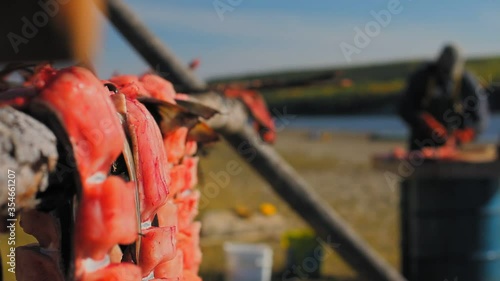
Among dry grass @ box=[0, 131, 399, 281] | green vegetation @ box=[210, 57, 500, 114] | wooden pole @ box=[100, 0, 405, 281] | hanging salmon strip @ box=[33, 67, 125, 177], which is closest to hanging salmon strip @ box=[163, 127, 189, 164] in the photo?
hanging salmon strip @ box=[33, 67, 125, 177]

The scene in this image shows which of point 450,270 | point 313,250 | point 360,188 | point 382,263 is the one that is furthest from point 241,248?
point 360,188

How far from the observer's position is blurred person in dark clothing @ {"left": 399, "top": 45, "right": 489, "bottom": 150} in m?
6.78

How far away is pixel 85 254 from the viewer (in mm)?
938

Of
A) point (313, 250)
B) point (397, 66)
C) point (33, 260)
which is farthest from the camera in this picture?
point (397, 66)

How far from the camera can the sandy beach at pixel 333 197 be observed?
880 cm

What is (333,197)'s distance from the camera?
46.8 feet

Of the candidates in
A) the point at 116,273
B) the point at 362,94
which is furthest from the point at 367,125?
the point at 116,273

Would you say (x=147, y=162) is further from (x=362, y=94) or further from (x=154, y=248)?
(x=362, y=94)

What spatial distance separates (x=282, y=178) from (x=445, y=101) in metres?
3.76

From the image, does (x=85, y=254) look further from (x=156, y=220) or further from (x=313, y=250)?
(x=313, y=250)

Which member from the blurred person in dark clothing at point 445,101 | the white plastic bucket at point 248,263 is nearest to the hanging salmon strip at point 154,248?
the blurred person in dark clothing at point 445,101

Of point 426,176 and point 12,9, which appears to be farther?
point 426,176

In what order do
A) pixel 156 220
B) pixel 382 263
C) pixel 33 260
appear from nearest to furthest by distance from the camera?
pixel 33 260
pixel 156 220
pixel 382 263

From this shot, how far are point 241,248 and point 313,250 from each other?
1073mm
